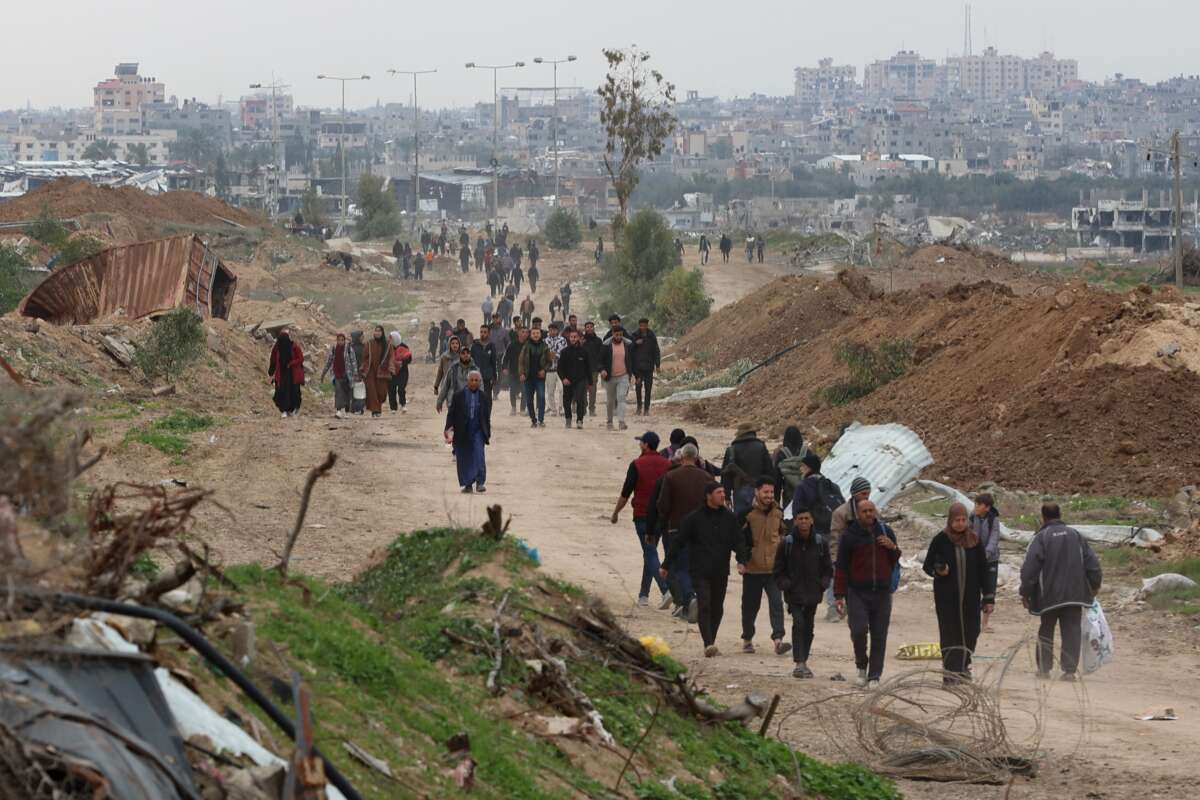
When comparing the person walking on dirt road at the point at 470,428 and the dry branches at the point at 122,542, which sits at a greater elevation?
the dry branches at the point at 122,542

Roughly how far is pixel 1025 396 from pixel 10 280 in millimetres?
20778

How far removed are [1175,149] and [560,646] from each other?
44286 millimetres

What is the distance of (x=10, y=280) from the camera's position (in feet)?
117

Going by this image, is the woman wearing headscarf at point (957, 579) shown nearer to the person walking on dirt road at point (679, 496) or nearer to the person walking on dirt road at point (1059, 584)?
the person walking on dirt road at point (1059, 584)

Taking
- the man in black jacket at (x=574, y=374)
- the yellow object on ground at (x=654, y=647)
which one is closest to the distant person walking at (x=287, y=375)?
the man in black jacket at (x=574, y=374)

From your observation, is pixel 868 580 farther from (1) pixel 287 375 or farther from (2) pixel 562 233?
(2) pixel 562 233

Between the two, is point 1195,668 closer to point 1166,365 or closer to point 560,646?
point 560,646

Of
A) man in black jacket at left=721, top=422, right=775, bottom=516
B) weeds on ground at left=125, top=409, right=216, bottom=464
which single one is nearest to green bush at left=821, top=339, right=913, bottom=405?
weeds on ground at left=125, top=409, right=216, bottom=464

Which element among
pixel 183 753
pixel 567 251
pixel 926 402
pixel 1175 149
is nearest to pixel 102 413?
pixel 926 402

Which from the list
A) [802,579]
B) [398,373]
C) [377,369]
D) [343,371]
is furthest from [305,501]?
[398,373]

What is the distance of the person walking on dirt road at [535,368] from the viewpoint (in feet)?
79.3

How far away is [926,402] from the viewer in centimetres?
2411

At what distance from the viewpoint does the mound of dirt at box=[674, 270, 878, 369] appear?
111 ft

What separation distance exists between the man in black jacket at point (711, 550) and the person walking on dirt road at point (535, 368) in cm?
1129
